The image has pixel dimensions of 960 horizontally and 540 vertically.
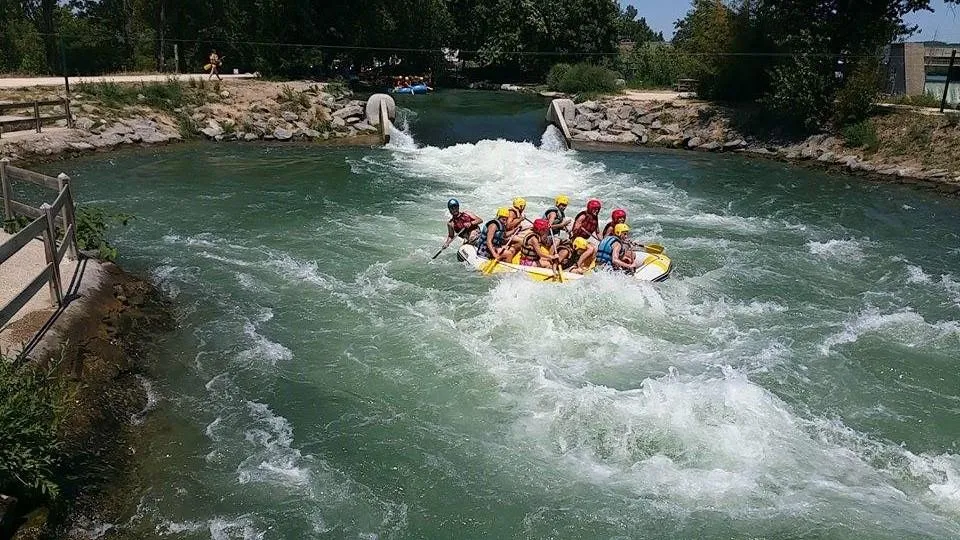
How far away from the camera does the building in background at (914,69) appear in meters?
25.9

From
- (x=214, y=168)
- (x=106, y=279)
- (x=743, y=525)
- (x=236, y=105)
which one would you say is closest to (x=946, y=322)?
(x=743, y=525)

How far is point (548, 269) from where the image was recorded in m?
11.3

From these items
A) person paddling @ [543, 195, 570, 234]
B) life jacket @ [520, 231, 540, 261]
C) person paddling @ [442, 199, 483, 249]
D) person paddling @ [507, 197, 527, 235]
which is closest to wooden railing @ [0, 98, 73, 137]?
person paddling @ [442, 199, 483, 249]

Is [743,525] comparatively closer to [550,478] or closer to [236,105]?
[550,478]

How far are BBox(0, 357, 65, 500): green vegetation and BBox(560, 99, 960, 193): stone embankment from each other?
2085 centimetres

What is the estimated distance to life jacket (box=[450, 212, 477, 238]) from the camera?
12.7 meters

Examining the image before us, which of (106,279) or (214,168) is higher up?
(214,168)

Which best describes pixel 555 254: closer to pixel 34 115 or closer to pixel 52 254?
pixel 52 254

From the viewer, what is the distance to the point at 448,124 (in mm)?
27203

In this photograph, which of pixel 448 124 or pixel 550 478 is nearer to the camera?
pixel 550 478

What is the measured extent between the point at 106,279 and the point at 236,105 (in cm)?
1794

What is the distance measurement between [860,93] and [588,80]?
12750 mm

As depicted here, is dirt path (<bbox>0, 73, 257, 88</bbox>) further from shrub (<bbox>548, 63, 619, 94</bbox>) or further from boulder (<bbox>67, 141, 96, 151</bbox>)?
shrub (<bbox>548, 63, 619, 94</bbox>)

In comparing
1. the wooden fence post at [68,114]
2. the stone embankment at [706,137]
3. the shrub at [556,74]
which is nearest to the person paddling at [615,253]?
the stone embankment at [706,137]
